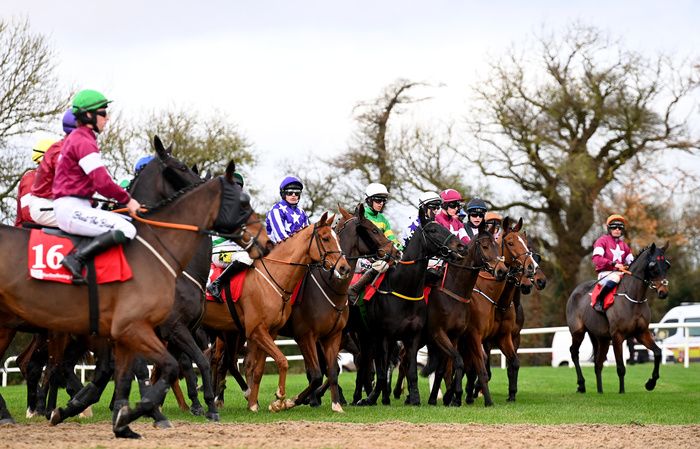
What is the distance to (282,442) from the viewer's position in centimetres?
928

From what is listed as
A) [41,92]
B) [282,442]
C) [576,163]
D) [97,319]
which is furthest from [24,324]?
[576,163]

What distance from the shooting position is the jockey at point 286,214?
14.8m

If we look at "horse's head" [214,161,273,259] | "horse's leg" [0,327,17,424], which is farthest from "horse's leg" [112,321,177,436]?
"horse's leg" [0,327,17,424]

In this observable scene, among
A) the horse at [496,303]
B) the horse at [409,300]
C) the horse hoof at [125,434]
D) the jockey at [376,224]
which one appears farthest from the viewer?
the horse at [496,303]

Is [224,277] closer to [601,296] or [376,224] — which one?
[376,224]

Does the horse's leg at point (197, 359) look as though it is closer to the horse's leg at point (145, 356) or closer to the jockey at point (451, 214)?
the horse's leg at point (145, 356)

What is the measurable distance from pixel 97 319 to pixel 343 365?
22025 millimetres

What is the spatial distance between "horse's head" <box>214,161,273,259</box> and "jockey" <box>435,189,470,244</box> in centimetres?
621

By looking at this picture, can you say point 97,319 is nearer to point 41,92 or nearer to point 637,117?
point 41,92

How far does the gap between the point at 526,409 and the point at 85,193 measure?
24.0 ft

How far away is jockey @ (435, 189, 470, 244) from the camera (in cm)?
1650

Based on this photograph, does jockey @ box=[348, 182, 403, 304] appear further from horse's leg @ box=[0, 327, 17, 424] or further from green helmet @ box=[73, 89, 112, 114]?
green helmet @ box=[73, 89, 112, 114]

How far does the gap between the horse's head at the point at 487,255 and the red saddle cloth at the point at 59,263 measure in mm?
6806

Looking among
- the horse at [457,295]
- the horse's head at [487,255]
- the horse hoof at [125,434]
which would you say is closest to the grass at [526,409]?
the horse at [457,295]
